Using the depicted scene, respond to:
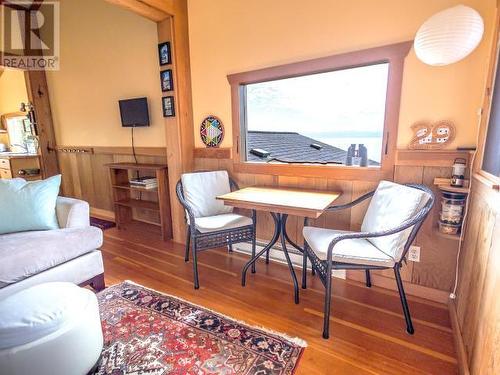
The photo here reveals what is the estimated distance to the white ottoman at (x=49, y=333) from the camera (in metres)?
1.04

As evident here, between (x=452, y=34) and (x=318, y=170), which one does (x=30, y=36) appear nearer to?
(x=318, y=170)

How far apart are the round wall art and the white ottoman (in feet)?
5.76

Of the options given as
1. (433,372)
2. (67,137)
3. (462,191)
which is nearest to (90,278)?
(433,372)

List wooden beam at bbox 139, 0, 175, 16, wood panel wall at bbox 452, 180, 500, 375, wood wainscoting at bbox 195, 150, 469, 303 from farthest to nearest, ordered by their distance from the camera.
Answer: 1. wooden beam at bbox 139, 0, 175, 16
2. wood wainscoting at bbox 195, 150, 469, 303
3. wood panel wall at bbox 452, 180, 500, 375

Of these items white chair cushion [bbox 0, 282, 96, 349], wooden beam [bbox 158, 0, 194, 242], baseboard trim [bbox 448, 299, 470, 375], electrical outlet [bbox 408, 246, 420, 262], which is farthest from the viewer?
wooden beam [bbox 158, 0, 194, 242]

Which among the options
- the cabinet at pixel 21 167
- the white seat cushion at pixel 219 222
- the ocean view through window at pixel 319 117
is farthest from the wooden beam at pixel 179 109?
the cabinet at pixel 21 167

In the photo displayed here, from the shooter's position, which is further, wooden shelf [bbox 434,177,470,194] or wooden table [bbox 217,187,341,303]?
wooden table [bbox 217,187,341,303]

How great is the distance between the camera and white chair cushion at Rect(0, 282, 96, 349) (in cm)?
105

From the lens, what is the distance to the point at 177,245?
9.45ft

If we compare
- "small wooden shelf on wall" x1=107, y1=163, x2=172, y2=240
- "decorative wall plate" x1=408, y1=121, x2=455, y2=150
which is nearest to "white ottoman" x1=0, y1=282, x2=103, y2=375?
"small wooden shelf on wall" x1=107, y1=163, x2=172, y2=240

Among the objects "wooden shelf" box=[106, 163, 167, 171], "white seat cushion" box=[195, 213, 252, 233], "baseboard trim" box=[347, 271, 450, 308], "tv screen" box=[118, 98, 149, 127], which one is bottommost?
"baseboard trim" box=[347, 271, 450, 308]

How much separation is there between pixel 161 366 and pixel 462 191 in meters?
1.91

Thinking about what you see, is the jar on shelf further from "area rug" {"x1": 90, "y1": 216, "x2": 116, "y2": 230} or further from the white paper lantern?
"area rug" {"x1": 90, "y1": 216, "x2": 116, "y2": 230}

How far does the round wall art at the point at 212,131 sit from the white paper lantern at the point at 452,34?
1.74 meters
